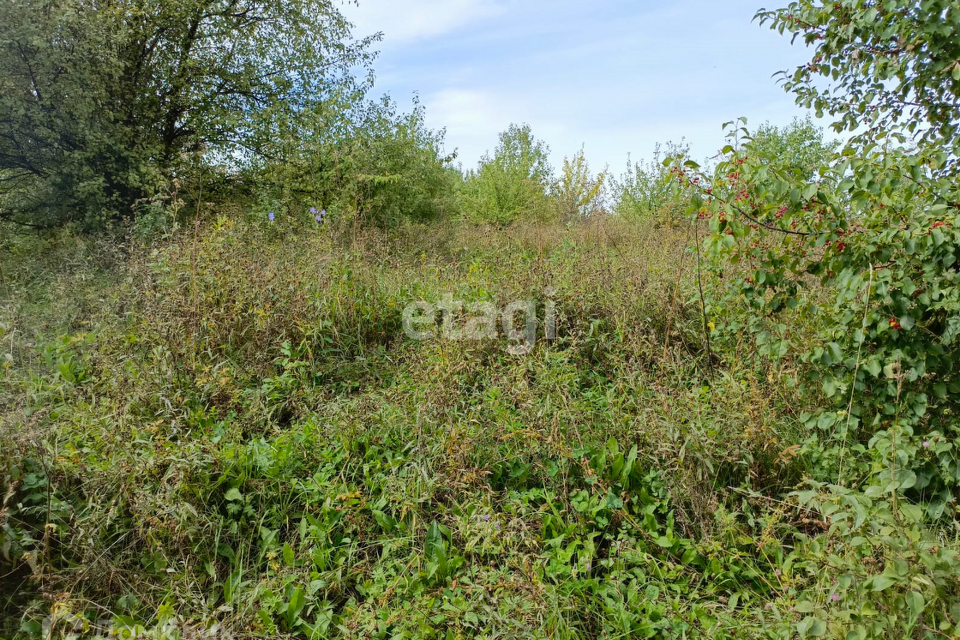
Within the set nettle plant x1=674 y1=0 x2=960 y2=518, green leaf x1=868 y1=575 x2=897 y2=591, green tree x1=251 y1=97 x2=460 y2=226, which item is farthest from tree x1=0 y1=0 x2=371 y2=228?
green leaf x1=868 y1=575 x2=897 y2=591

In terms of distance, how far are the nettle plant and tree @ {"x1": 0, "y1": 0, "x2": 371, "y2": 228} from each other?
8.58 metres

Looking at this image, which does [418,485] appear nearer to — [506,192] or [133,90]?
[133,90]

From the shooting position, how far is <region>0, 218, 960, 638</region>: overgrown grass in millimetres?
2109

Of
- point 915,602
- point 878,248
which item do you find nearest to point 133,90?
point 878,248

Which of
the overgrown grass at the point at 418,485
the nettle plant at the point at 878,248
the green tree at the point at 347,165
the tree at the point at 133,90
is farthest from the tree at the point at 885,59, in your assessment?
the tree at the point at 133,90

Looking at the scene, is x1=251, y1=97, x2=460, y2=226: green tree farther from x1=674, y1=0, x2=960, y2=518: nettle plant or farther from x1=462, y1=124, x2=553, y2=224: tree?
x1=674, y1=0, x2=960, y2=518: nettle plant

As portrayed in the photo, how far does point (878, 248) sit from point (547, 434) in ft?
6.26

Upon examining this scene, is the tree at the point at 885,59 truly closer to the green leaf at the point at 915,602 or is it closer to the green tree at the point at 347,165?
the green leaf at the point at 915,602

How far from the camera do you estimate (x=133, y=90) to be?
8.40 metres

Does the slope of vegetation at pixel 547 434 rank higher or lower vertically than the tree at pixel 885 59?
lower

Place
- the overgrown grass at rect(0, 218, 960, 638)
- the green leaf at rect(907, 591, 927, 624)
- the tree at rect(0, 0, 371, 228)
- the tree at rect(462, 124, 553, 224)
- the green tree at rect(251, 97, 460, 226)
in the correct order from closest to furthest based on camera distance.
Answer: the green leaf at rect(907, 591, 927, 624) → the overgrown grass at rect(0, 218, 960, 638) → the tree at rect(0, 0, 371, 228) → the green tree at rect(251, 97, 460, 226) → the tree at rect(462, 124, 553, 224)

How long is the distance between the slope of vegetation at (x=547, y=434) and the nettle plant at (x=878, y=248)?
0.02 metres

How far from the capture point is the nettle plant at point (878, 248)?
2.36 metres

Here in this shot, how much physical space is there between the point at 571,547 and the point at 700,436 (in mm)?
909
